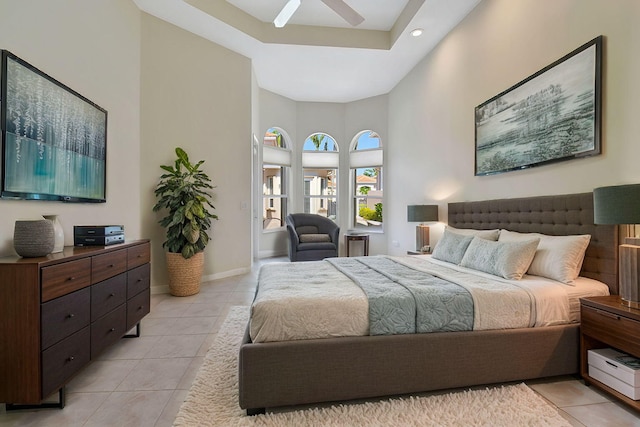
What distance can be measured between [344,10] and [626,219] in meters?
3.03

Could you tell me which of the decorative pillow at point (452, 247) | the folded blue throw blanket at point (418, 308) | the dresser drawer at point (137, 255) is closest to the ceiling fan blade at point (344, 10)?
the decorative pillow at point (452, 247)

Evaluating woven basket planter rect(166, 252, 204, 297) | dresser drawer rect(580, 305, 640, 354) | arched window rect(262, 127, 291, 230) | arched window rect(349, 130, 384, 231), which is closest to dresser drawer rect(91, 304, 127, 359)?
woven basket planter rect(166, 252, 204, 297)

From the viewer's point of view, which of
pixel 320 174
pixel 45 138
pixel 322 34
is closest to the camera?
pixel 45 138

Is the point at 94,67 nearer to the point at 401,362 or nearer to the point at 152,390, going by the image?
the point at 152,390

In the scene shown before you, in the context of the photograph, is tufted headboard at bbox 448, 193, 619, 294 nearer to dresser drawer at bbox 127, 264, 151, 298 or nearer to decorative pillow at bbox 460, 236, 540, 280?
decorative pillow at bbox 460, 236, 540, 280

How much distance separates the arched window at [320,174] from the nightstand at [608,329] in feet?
18.2

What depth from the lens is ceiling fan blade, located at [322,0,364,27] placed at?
123 inches

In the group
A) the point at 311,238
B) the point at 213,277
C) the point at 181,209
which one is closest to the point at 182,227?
the point at 181,209

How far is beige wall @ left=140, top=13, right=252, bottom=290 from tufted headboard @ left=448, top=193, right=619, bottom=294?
3.41 m

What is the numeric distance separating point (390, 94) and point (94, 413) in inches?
255

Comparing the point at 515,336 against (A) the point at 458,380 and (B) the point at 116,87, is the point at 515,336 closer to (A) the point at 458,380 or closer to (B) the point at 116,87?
(A) the point at 458,380

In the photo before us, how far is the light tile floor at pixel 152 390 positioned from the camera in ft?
5.42

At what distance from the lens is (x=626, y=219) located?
5.78ft

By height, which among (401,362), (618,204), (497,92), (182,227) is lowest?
(401,362)
